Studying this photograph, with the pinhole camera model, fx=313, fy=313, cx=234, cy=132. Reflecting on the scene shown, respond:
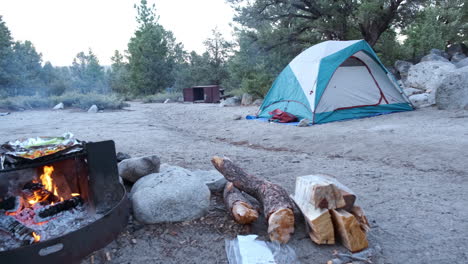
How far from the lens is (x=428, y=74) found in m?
11.9

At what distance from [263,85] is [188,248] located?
13.6 metres

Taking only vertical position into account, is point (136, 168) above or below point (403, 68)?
below

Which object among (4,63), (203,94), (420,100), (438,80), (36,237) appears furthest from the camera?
(4,63)

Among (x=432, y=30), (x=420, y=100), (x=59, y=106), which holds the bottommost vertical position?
(x=59, y=106)

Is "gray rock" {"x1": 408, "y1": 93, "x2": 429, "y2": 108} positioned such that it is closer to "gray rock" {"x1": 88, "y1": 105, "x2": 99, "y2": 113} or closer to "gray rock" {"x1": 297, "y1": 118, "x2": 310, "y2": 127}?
"gray rock" {"x1": 297, "y1": 118, "x2": 310, "y2": 127}

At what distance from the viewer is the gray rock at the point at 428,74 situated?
1144 centimetres

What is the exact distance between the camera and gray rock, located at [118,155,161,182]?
3.32 m

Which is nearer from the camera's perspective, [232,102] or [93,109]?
[93,109]

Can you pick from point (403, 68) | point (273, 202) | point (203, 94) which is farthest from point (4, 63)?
point (273, 202)

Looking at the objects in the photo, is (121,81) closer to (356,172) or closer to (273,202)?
(356,172)

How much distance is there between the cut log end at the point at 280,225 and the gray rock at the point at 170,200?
69cm

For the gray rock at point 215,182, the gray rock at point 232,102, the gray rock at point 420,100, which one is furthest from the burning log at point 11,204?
the gray rock at point 232,102

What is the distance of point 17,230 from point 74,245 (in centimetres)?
44

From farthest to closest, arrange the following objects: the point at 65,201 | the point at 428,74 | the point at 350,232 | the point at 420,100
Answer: the point at 428,74 → the point at 420,100 → the point at 65,201 → the point at 350,232
